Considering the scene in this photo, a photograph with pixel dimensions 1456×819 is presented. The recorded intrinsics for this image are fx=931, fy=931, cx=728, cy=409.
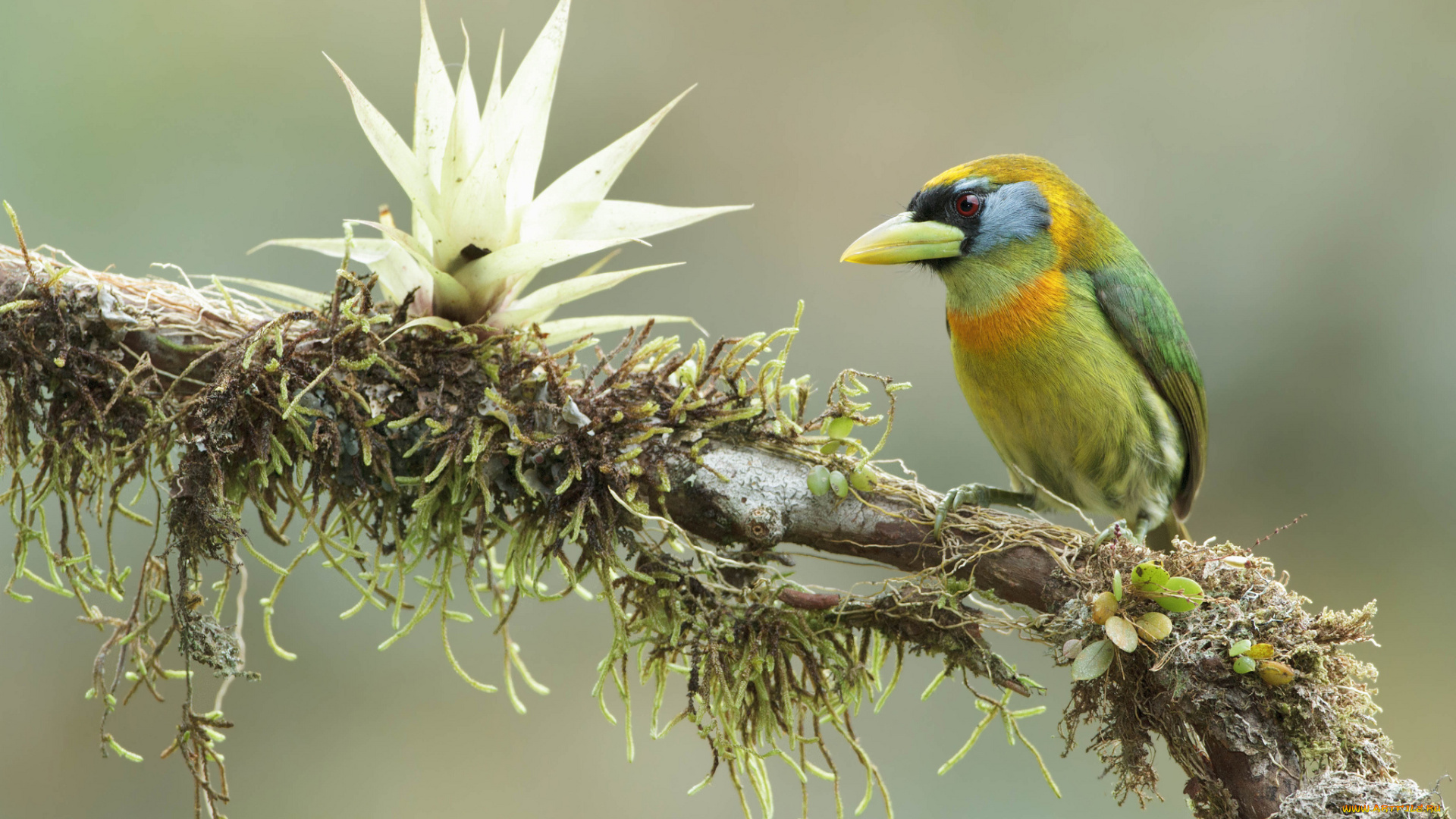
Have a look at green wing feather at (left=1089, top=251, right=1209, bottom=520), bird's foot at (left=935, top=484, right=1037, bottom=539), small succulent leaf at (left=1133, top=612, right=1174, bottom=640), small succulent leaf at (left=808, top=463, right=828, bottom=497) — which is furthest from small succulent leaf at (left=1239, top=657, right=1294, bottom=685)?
green wing feather at (left=1089, top=251, right=1209, bottom=520)

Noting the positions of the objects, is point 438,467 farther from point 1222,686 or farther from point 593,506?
point 1222,686

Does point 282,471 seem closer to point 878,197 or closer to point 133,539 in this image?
point 133,539

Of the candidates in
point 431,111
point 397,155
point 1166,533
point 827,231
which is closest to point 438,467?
point 397,155

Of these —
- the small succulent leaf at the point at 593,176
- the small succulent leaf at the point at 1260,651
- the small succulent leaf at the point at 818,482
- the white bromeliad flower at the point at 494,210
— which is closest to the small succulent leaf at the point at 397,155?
the white bromeliad flower at the point at 494,210

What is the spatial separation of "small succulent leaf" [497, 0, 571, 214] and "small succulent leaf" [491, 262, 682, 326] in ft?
0.55

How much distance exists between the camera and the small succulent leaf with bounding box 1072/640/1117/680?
4.79ft

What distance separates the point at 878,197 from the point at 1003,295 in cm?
237

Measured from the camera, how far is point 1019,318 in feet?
7.42

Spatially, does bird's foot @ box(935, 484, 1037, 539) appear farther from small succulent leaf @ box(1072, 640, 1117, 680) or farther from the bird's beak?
the bird's beak

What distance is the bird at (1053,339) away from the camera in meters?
2.24

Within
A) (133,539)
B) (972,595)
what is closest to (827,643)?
(972,595)

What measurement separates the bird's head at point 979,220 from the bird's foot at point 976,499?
1.96ft

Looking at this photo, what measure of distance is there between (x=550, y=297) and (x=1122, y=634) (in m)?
1.16

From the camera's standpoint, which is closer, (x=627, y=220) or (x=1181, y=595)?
(x=1181, y=595)
